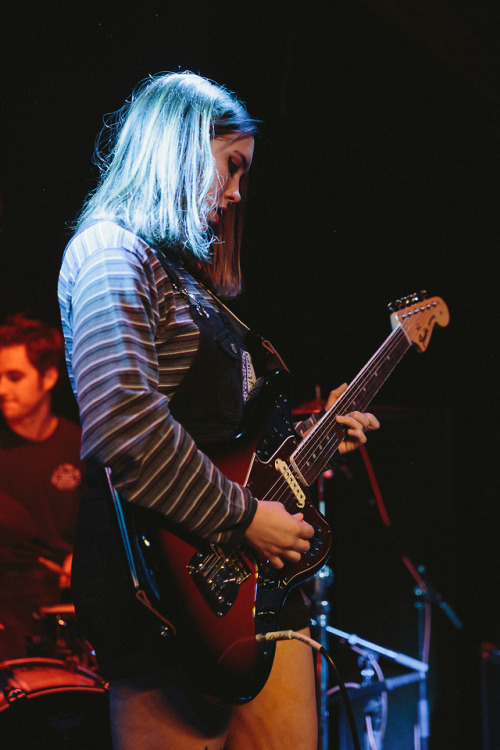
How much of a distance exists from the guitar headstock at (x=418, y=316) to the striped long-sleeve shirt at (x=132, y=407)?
1372 millimetres

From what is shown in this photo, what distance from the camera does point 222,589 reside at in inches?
42.4

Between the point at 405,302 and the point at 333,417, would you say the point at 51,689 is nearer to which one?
the point at 333,417

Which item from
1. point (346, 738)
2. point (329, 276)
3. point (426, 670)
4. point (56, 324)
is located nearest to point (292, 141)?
point (329, 276)

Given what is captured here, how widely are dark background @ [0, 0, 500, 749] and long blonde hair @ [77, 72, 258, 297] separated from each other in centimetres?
108

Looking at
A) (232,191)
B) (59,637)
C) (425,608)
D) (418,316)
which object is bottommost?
(425,608)

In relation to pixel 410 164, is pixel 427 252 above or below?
below

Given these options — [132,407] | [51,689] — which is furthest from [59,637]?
[132,407]

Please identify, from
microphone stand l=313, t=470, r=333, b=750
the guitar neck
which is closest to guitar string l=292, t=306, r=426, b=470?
the guitar neck

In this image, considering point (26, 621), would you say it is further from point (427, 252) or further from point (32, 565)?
point (427, 252)

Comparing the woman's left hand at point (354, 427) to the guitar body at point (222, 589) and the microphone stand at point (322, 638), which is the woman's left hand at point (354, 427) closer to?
the guitar body at point (222, 589)

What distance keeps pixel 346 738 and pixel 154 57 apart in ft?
10.9

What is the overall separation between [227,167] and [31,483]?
5.75 ft

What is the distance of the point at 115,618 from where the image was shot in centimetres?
103

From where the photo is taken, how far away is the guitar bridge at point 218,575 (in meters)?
1.04
